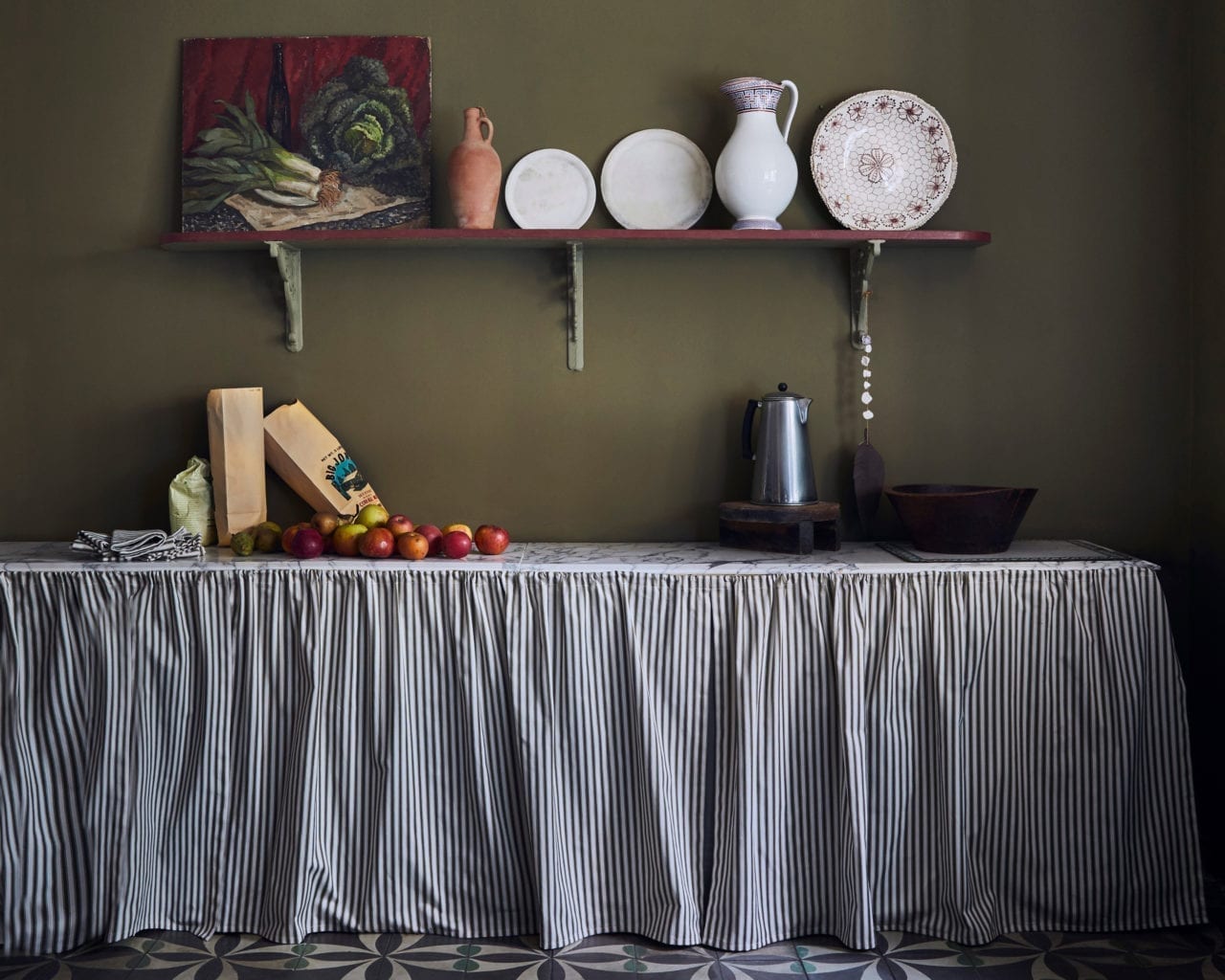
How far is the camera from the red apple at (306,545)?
2531 millimetres

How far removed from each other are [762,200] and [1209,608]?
1480 mm

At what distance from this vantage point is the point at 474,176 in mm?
2646

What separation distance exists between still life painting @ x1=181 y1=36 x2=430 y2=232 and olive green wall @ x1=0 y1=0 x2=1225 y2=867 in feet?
0.20

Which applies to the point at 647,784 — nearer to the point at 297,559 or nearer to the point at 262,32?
the point at 297,559

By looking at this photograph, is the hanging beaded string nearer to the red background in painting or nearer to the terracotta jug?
the terracotta jug

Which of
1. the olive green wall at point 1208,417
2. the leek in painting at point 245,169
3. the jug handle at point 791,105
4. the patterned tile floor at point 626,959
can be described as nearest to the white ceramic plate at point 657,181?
the jug handle at point 791,105

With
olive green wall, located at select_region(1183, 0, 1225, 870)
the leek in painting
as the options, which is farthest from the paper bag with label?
olive green wall, located at select_region(1183, 0, 1225, 870)

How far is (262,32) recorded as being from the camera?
110 inches

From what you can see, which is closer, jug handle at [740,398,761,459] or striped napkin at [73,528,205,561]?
striped napkin at [73,528,205,561]

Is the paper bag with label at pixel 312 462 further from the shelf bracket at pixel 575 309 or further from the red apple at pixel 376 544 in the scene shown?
the shelf bracket at pixel 575 309

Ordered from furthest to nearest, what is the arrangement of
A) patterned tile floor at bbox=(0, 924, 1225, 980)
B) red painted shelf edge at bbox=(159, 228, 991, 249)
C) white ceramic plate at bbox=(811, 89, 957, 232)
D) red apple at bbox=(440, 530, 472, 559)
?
white ceramic plate at bbox=(811, 89, 957, 232) < red painted shelf edge at bbox=(159, 228, 991, 249) < red apple at bbox=(440, 530, 472, 559) < patterned tile floor at bbox=(0, 924, 1225, 980)

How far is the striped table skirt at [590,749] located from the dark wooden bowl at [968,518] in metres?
0.15

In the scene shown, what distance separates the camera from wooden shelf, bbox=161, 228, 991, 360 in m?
2.65

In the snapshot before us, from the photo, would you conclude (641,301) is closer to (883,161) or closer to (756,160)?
(756,160)
